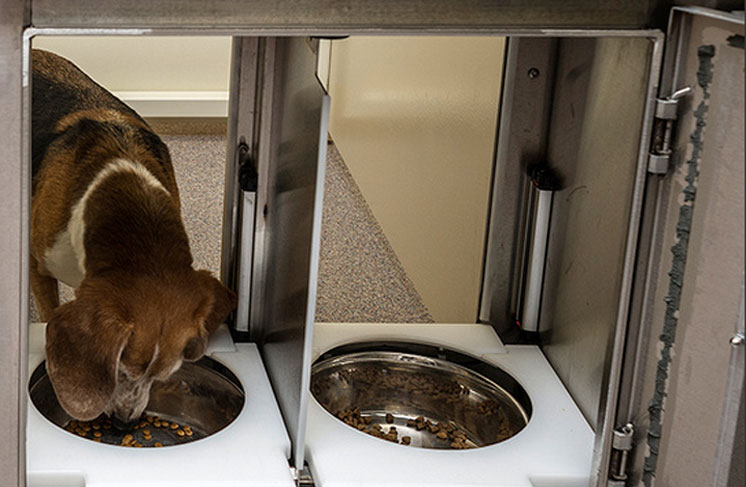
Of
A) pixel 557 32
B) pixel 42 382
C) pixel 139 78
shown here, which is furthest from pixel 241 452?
pixel 139 78

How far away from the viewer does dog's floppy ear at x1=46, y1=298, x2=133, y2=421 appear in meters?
1.69

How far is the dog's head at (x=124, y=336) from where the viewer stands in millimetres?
1692

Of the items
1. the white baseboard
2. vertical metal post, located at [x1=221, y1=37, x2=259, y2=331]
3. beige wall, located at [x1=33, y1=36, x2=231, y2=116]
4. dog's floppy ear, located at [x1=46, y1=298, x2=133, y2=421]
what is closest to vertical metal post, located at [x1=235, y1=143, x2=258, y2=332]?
vertical metal post, located at [x1=221, y1=37, x2=259, y2=331]

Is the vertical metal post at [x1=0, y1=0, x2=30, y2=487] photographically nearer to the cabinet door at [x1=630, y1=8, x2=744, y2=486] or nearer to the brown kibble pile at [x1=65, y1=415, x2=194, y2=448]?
the brown kibble pile at [x1=65, y1=415, x2=194, y2=448]

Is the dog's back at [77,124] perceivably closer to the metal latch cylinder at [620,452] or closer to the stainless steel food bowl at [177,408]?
the stainless steel food bowl at [177,408]

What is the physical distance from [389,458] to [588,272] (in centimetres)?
48

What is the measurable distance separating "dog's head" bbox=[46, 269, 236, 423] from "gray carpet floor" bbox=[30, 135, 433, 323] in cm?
56

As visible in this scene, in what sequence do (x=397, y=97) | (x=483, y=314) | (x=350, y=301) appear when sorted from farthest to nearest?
(x=397, y=97)
(x=350, y=301)
(x=483, y=314)

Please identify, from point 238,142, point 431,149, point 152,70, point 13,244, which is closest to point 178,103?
point 152,70

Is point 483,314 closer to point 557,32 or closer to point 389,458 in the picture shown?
point 389,458

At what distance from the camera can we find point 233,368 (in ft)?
6.52

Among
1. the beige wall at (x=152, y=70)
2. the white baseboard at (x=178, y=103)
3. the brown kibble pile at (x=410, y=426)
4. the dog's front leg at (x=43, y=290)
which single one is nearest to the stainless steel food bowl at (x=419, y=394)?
the brown kibble pile at (x=410, y=426)

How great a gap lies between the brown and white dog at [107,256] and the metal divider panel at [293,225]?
0.12 m

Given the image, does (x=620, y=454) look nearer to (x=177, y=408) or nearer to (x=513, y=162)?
(x=513, y=162)
